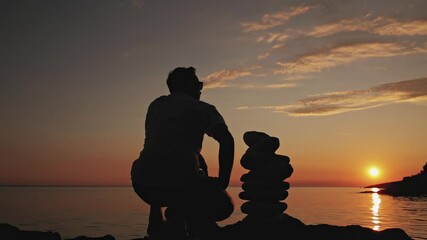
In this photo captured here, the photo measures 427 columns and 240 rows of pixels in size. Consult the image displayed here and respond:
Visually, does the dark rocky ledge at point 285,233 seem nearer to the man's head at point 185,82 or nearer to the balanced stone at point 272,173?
the balanced stone at point 272,173

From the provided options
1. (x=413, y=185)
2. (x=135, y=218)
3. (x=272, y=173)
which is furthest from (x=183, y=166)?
(x=413, y=185)

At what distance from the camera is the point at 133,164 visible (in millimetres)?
4305

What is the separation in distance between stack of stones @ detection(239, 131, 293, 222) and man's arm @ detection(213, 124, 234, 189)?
31.2ft

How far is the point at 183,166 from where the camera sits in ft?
13.2

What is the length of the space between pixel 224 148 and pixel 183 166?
0.45 meters

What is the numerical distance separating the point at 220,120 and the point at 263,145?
381 inches

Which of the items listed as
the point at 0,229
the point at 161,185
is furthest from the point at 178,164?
the point at 0,229

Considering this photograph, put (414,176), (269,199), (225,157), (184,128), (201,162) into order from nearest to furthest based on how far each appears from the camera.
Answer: (225,157) < (184,128) < (201,162) < (269,199) < (414,176)

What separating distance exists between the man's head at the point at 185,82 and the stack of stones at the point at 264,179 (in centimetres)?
902

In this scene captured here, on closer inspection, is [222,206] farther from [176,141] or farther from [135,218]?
[135,218]

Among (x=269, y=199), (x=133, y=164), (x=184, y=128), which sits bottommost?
(x=269, y=199)

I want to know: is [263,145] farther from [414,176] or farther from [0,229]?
[414,176]

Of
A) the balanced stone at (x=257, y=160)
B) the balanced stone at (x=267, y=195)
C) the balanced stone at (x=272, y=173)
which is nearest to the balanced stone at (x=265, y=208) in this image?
the balanced stone at (x=267, y=195)

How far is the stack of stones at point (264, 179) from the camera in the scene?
13.2m
